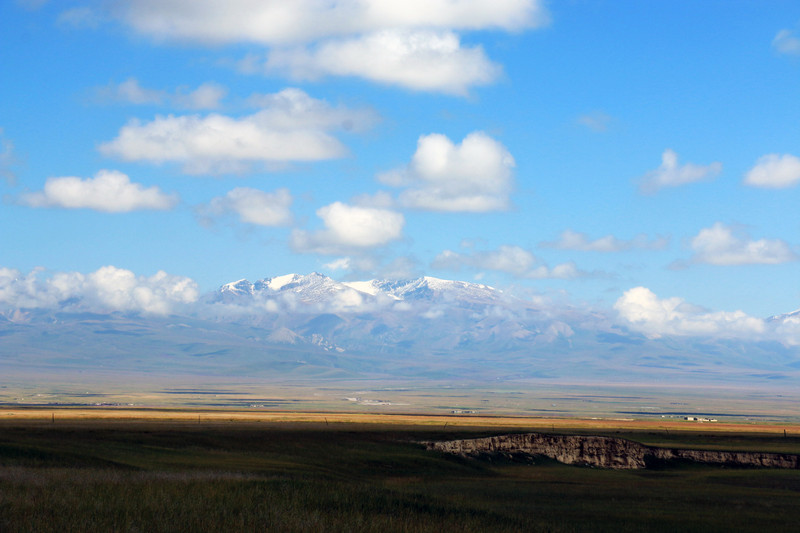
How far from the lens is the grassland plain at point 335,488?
21.5m

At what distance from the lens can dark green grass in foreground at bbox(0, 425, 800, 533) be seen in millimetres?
21438

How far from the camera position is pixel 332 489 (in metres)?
28.0

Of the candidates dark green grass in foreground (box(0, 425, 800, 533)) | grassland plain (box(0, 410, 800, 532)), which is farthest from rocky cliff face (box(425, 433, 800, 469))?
dark green grass in foreground (box(0, 425, 800, 533))

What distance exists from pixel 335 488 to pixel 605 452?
4942cm

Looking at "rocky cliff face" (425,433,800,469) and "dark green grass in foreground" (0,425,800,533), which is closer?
"dark green grass in foreground" (0,425,800,533)

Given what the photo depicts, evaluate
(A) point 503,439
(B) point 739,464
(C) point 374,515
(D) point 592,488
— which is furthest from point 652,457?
(C) point 374,515

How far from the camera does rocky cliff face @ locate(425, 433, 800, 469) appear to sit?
71.1 metres

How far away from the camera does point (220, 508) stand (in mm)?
22281

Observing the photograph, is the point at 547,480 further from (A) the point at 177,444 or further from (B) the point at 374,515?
(B) the point at 374,515

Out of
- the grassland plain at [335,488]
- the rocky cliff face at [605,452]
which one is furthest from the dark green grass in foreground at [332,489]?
the rocky cliff face at [605,452]

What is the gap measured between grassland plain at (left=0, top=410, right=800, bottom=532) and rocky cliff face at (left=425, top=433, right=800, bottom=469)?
2922 millimetres

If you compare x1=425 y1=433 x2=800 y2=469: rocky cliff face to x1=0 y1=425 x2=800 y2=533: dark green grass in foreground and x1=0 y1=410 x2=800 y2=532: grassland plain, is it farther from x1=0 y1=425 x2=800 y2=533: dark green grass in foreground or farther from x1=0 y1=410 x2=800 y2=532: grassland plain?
x1=0 y1=425 x2=800 y2=533: dark green grass in foreground

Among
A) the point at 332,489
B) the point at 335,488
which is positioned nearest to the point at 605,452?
the point at 335,488

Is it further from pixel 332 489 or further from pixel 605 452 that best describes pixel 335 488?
pixel 605 452
